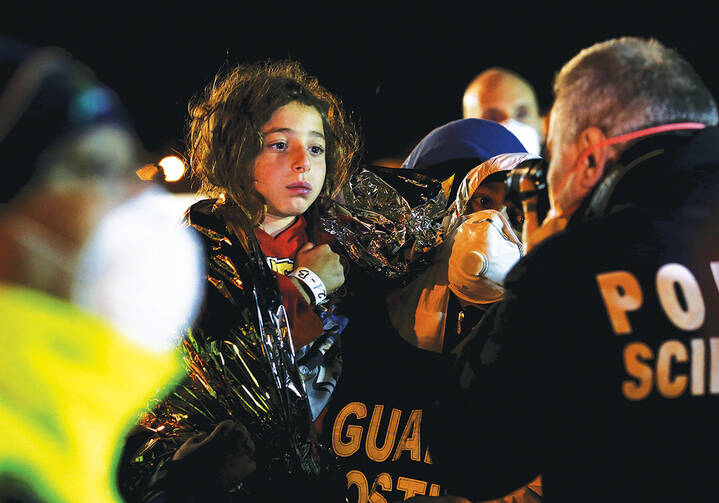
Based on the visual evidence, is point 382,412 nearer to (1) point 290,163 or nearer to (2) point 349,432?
(2) point 349,432

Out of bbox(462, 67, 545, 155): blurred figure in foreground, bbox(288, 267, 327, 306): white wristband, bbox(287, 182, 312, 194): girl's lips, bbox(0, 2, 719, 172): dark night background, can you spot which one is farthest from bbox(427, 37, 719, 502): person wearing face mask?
bbox(0, 2, 719, 172): dark night background

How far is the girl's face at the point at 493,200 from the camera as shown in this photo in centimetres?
182

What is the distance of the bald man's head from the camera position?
12.9 ft

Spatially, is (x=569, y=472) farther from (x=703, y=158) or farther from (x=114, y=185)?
(x=114, y=185)

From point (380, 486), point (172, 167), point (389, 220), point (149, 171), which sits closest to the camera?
point (380, 486)

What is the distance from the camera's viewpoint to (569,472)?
1.16m

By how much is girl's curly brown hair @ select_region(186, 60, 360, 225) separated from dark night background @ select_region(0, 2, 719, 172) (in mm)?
1296

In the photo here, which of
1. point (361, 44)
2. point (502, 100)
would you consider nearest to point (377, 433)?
point (502, 100)

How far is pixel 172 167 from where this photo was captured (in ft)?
10.2

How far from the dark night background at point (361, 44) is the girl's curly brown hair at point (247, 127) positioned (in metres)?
1.30

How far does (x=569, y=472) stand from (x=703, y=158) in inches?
24.9

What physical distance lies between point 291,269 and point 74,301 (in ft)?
2.09

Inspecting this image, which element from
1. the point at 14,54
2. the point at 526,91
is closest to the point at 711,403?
the point at 14,54

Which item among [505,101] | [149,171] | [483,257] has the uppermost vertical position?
[505,101]
